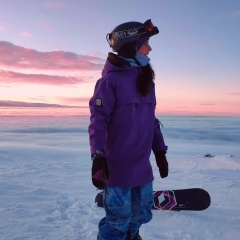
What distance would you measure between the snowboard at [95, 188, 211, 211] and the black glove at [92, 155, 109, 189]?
1.93m

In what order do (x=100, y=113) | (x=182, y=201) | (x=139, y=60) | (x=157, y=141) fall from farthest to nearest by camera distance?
(x=182, y=201) < (x=157, y=141) < (x=139, y=60) < (x=100, y=113)

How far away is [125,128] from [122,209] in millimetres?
698

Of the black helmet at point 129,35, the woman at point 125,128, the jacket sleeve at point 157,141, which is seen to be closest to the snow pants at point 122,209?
the woman at point 125,128

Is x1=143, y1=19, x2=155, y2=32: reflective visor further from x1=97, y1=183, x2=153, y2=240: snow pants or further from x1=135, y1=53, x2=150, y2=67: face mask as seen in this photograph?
x1=97, y1=183, x2=153, y2=240: snow pants

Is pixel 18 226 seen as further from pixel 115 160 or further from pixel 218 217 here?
pixel 218 217

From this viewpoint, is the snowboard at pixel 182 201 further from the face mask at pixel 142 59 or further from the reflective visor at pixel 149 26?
the reflective visor at pixel 149 26

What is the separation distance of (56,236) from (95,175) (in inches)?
48.3

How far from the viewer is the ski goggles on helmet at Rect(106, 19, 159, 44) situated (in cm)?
257

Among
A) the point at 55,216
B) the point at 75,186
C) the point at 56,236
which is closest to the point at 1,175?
the point at 75,186

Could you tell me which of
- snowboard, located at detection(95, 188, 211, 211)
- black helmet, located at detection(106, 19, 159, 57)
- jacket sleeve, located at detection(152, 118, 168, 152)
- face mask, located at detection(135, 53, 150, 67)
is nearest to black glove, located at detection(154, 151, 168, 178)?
jacket sleeve, located at detection(152, 118, 168, 152)

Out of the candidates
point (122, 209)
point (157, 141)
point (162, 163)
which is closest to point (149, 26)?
point (157, 141)

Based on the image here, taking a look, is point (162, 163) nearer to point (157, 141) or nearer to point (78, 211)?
point (157, 141)

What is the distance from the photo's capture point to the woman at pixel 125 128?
2.36 meters

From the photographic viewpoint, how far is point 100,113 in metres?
2.34
